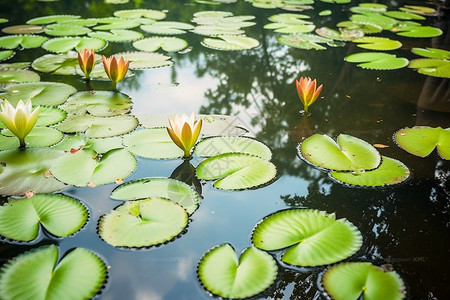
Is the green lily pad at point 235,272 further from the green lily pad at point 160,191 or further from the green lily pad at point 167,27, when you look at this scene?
the green lily pad at point 167,27

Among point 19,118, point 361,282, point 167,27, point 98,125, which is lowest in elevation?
point 361,282

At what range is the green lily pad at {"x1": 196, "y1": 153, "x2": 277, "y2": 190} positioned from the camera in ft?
5.05

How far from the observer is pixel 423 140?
74.2 inches

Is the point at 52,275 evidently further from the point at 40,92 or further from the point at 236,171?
the point at 40,92

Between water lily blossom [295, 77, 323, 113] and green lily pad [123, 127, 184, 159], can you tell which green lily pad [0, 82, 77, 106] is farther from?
water lily blossom [295, 77, 323, 113]

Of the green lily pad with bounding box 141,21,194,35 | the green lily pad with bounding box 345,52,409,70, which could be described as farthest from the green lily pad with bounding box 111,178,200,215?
the green lily pad with bounding box 141,21,194,35

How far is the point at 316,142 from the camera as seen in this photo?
6.05 feet

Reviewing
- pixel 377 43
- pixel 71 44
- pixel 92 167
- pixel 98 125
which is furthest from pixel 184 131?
pixel 377 43

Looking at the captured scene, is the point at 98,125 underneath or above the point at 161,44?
underneath

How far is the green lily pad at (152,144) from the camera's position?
171 centimetres

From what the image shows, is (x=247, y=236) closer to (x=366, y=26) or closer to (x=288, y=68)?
(x=288, y=68)

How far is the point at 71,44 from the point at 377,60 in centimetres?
249

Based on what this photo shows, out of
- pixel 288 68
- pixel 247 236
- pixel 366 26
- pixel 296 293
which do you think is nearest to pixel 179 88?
pixel 288 68

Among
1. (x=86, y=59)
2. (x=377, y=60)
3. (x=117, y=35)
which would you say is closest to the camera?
(x=86, y=59)
